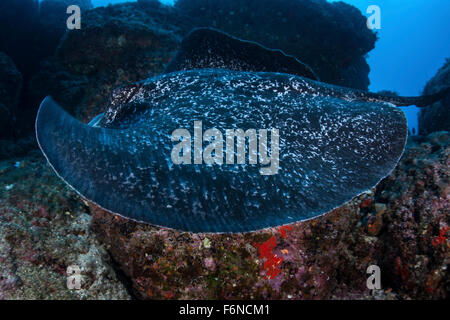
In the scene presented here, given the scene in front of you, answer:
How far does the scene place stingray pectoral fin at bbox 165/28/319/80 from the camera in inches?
156

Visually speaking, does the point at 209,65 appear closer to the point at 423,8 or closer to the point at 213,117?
the point at 213,117

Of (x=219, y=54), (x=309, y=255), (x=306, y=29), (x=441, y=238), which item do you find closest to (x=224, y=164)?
(x=309, y=255)

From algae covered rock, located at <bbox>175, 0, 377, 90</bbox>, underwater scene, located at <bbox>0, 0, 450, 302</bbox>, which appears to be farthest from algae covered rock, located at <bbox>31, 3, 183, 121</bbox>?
algae covered rock, located at <bbox>175, 0, 377, 90</bbox>

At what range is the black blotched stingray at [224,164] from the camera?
1465 millimetres

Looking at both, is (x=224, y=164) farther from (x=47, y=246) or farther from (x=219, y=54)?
(x=219, y=54)

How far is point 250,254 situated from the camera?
2.43m

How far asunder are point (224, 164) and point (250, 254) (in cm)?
122

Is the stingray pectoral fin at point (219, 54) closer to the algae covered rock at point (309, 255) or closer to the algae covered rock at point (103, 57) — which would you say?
the algae covered rock at point (103, 57)

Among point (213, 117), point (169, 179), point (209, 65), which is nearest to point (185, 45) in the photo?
point (209, 65)

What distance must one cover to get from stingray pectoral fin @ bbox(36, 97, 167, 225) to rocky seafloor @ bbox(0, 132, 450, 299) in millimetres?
1176

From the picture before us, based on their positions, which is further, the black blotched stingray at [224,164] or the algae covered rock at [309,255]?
the algae covered rock at [309,255]

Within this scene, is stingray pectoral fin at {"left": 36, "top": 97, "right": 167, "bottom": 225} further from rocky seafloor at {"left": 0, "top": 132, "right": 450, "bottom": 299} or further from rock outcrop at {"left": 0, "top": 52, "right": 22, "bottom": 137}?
rock outcrop at {"left": 0, "top": 52, "right": 22, "bottom": 137}

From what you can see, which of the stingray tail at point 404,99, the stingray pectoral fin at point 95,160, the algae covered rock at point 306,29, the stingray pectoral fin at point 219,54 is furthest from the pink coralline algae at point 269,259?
the algae covered rock at point 306,29

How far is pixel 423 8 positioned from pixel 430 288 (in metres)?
124
